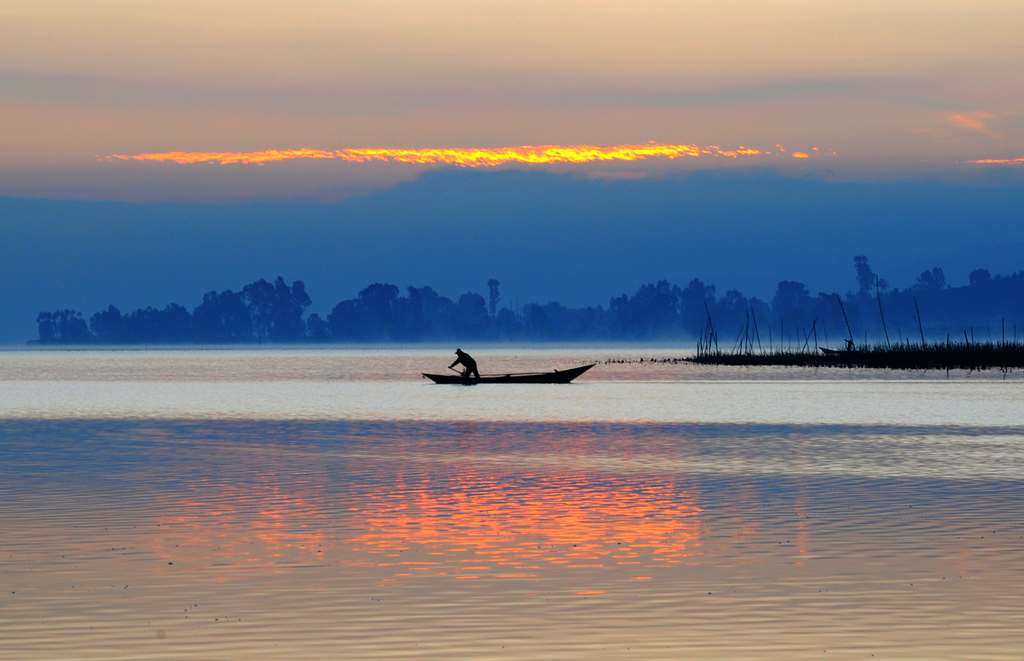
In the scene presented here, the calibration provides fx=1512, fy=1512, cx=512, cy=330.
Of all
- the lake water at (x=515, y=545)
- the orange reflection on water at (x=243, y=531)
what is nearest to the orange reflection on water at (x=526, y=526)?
the lake water at (x=515, y=545)

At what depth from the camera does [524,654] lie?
1523 centimetres

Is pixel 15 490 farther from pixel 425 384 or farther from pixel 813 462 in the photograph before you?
pixel 425 384

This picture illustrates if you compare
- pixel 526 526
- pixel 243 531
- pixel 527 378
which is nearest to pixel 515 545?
pixel 526 526

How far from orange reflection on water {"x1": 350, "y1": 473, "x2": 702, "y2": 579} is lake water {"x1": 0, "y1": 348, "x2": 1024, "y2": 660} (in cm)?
9

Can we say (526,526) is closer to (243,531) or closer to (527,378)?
(243,531)

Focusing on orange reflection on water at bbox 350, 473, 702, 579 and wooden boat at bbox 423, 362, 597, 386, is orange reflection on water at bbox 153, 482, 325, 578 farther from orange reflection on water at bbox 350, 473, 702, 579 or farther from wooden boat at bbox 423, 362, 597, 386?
wooden boat at bbox 423, 362, 597, 386

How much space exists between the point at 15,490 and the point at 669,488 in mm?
14028

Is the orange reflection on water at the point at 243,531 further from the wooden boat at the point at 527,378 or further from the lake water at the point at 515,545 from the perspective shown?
the wooden boat at the point at 527,378

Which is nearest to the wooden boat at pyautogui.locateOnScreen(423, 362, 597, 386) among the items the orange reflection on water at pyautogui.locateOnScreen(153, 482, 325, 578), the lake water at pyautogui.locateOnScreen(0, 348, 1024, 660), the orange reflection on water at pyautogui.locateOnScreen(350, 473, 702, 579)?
the lake water at pyautogui.locateOnScreen(0, 348, 1024, 660)

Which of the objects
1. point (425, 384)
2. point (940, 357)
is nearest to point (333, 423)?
point (425, 384)

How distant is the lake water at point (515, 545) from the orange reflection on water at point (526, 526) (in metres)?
0.09

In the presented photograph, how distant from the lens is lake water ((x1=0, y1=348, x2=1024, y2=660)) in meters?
16.2

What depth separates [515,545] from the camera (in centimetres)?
2319

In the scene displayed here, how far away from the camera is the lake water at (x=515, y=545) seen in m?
16.2
